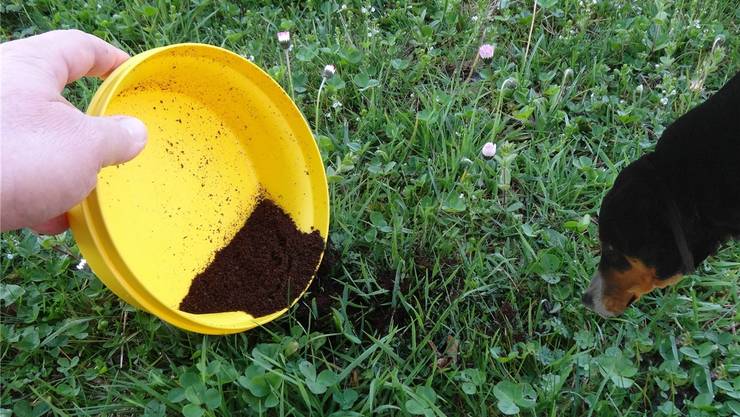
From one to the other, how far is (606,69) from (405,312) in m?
1.30

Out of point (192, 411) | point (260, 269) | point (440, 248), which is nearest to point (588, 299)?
point (440, 248)

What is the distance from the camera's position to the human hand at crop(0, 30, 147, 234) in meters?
1.24

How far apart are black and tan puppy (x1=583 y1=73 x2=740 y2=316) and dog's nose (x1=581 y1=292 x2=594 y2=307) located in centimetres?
5

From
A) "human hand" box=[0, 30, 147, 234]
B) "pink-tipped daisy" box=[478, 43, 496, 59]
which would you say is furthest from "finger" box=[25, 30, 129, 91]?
"pink-tipped daisy" box=[478, 43, 496, 59]

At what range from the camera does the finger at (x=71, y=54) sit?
146 centimetres

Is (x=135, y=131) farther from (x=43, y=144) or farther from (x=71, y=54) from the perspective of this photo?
(x=71, y=54)

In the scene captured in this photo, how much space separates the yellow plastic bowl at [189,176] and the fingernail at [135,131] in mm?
105

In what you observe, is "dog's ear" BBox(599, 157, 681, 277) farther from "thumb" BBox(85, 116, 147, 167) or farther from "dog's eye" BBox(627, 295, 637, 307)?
"thumb" BBox(85, 116, 147, 167)

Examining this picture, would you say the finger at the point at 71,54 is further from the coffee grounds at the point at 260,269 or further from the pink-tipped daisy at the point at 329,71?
the pink-tipped daisy at the point at 329,71

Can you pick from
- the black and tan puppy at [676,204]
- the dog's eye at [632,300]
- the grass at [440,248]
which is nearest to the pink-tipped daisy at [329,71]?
the grass at [440,248]

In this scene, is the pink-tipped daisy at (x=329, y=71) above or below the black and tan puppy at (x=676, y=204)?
below

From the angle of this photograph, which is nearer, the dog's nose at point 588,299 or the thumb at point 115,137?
the thumb at point 115,137

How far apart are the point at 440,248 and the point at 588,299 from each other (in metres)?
0.44

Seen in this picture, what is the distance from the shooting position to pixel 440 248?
207 centimetres
